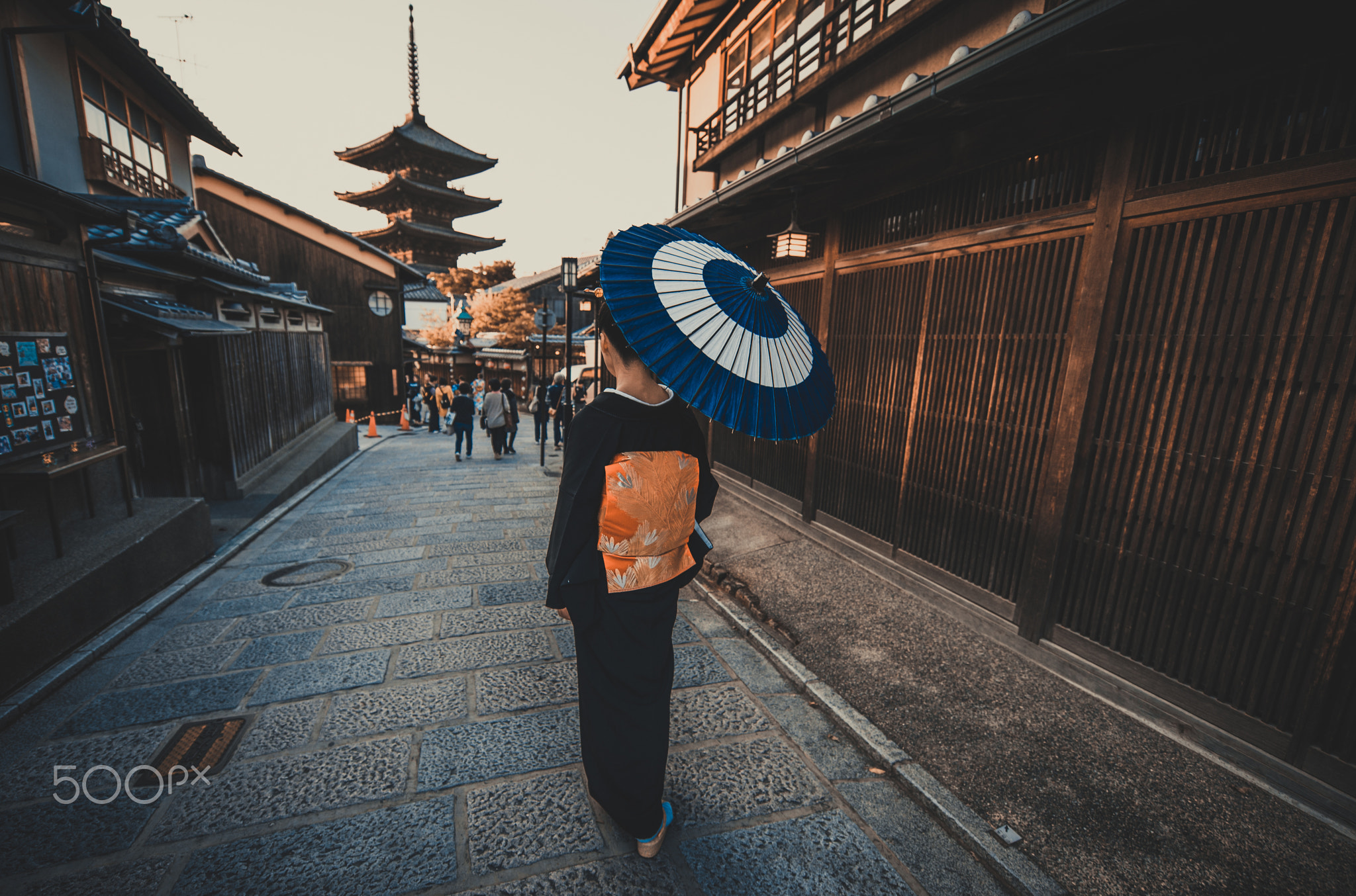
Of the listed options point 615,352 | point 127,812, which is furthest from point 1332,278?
point 127,812

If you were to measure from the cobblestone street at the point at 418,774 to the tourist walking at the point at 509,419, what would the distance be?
9.02 metres

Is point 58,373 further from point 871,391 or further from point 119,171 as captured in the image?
point 871,391

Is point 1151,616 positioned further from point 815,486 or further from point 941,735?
point 815,486

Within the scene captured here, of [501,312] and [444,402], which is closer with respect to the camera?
[444,402]

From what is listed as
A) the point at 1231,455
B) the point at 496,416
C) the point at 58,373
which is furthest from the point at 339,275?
the point at 1231,455

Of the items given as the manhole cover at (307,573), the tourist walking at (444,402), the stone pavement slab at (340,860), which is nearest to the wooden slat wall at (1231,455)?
the stone pavement slab at (340,860)

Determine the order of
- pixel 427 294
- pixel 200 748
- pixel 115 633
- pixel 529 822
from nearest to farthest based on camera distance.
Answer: pixel 529 822 < pixel 200 748 < pixel 115 633 < pixel 427 294

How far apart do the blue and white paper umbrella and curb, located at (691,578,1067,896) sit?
223 centimetres

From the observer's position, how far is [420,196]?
33.9 meters

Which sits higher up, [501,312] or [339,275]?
[501,312]

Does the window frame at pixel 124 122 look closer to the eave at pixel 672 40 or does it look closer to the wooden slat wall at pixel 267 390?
the wooden slat wall at pixel 267 390

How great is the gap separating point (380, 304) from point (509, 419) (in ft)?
49.4

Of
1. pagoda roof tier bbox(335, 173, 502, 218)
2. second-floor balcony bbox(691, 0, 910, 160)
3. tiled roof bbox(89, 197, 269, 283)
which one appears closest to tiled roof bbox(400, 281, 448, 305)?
pagoda roof tier bbox(335, 173, 502, 218)

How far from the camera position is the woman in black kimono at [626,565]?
2.37m
